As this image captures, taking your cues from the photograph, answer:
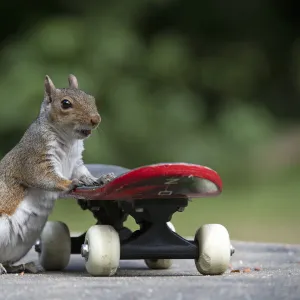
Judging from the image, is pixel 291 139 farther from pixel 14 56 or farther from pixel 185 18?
Answer: pixel 14 56

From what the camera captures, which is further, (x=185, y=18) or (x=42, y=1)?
(x=185, y=18)

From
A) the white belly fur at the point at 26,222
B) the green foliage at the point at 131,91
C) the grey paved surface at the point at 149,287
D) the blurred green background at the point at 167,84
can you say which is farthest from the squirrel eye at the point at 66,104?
the green foliage at the point at 131,91

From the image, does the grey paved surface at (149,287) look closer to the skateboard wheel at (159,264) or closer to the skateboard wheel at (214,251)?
the skateboard wheel at (214,251)

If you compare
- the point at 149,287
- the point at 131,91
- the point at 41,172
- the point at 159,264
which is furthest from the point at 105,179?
the point at 131,91

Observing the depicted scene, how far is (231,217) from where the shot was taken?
6.76 meters

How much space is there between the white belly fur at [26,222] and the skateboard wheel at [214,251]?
500 mm

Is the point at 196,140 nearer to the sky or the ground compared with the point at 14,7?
nearer to the ground

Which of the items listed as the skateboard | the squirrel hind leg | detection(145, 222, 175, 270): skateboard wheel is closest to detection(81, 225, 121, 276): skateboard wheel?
the skateboard

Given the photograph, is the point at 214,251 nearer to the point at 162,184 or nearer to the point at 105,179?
the point at 162,184

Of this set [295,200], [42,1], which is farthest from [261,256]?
[42,1]

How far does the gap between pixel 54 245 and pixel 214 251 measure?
0.61 meters

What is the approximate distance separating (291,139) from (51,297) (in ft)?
26.5

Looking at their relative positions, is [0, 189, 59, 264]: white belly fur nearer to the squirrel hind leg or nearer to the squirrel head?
the squirrel hind leg

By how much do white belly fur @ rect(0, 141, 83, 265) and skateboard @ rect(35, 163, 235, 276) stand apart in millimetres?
115
